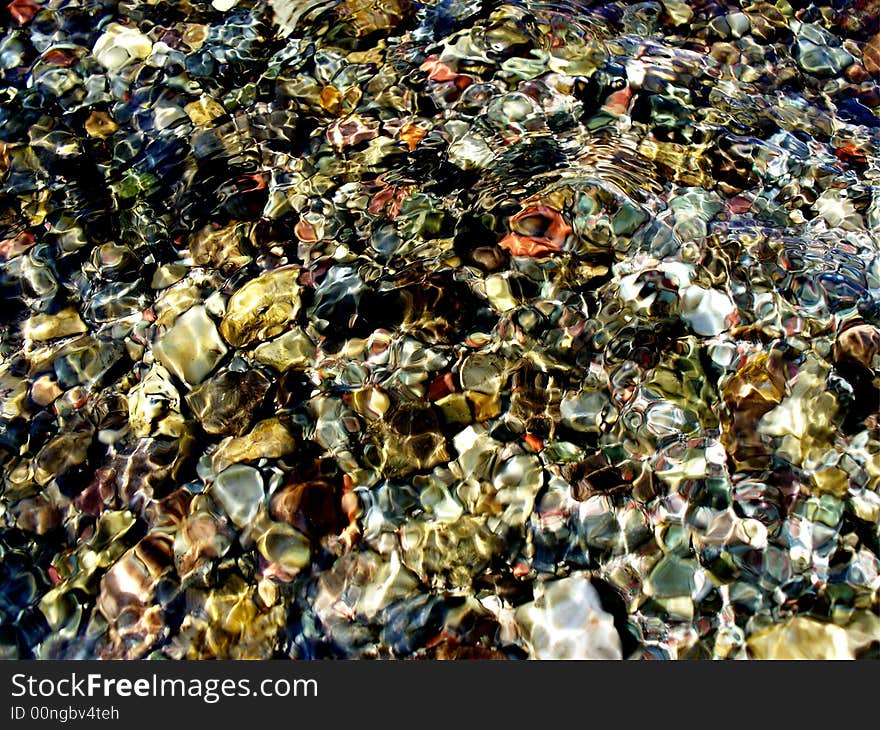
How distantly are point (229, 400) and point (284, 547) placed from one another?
662 millimetres

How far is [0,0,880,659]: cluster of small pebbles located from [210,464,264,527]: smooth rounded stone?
0.01 m

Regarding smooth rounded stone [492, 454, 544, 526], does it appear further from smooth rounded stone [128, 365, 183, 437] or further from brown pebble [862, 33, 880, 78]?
brown pebble [862, 33, 880, 78]

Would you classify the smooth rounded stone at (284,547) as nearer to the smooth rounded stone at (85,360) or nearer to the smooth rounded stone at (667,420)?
the smooth rounded stone at (85,360)

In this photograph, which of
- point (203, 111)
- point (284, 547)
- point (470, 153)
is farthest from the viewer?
point (203, 111)

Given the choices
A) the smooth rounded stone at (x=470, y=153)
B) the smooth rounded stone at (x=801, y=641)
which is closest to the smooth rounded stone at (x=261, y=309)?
the smooth rounded stone at (x=470, y=153)

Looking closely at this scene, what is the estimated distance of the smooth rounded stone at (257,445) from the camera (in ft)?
9.20

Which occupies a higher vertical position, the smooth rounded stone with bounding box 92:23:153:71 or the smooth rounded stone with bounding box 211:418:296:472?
the smooth rounded stone with bounding box 92:23:153:71

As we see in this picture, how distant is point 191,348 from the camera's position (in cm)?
307

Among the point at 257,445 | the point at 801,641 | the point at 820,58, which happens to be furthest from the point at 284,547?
the point at 820,58

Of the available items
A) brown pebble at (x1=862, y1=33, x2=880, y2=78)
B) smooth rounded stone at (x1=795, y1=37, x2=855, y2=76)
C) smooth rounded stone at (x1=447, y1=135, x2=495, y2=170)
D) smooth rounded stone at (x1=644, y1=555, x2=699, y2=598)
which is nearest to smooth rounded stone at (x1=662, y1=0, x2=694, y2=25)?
smooth rounded stone at (x1=795, y1=37, x2=855, y2=76)

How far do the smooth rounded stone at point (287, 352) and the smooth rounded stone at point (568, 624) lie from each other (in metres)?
1.30

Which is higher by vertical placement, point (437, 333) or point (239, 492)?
point (437, 333)

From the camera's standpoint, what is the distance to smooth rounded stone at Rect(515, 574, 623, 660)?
239cm

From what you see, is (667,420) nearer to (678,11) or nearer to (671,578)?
(671,578)
